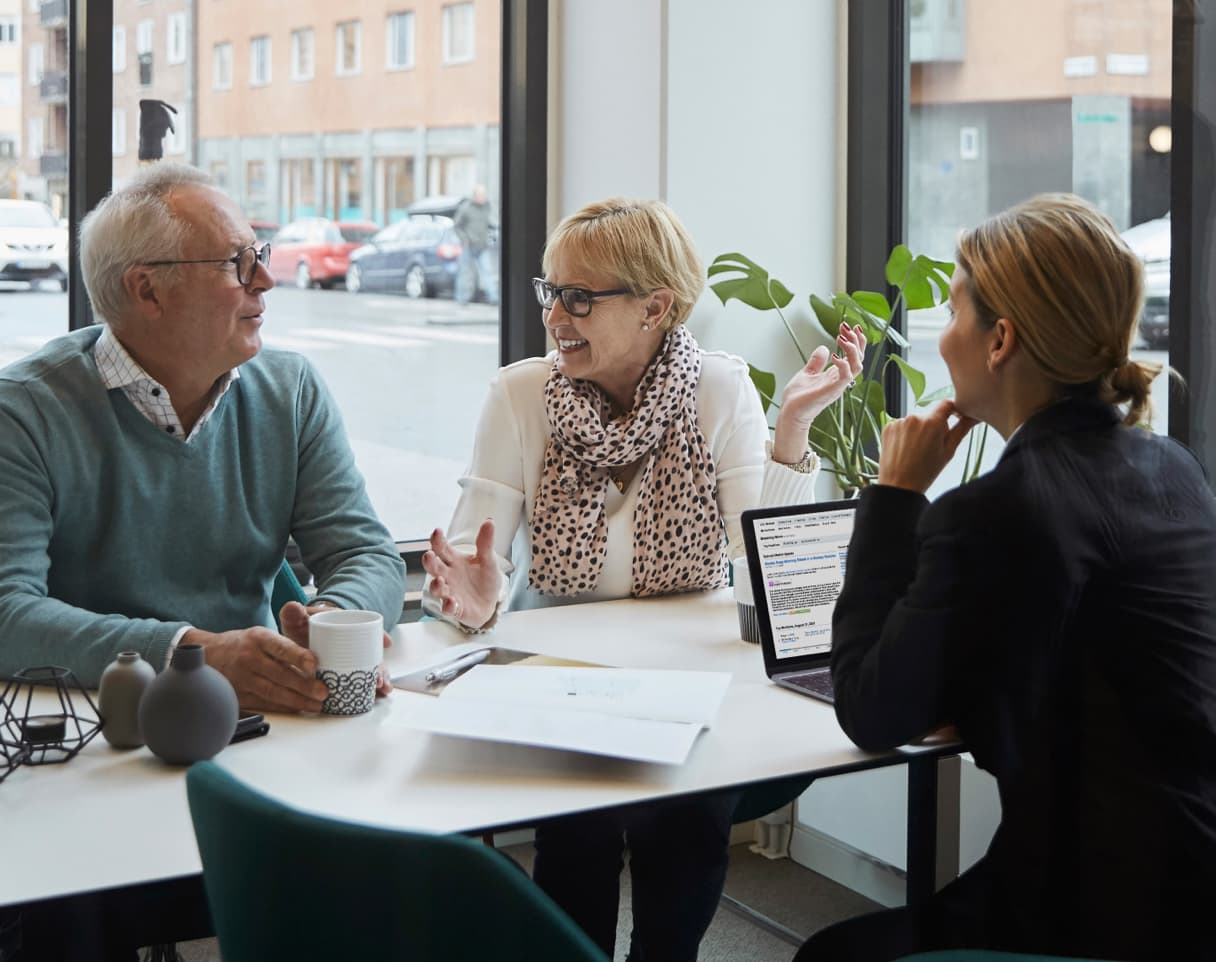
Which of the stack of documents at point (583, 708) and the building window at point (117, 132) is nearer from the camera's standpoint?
the stack of documents at point (583, 708)

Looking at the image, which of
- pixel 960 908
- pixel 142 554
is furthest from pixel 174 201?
pixel 960 908

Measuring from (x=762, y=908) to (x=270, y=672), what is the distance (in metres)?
1.62

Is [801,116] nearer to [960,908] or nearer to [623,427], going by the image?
[623,427]

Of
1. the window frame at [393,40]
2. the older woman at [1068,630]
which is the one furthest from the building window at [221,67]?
the older woman at [1068,630]

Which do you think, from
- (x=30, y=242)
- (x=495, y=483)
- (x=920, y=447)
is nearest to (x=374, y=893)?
(x=920, y=447)

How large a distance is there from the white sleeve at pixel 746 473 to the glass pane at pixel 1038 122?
0.66m

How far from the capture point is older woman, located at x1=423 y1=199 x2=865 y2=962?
2.44 metres

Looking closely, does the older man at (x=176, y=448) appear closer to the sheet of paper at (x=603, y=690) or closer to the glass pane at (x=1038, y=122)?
the sheet of paper at (x=603, y=690)

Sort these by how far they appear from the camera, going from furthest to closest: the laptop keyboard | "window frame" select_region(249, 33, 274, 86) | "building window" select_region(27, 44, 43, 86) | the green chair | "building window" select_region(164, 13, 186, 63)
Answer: "window frame" select_region(249, 33, 274, 86) → "building window" select_region(164, 13, 186, 63) → "building window" select_region(27, 44, 43, 86) → the laptop keyboard → the green chair

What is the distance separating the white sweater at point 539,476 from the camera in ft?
8.07

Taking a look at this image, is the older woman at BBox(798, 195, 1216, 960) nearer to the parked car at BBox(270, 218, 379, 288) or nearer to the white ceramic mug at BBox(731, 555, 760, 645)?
the white ceramic mug at BBox(731, 555, 760, 645)

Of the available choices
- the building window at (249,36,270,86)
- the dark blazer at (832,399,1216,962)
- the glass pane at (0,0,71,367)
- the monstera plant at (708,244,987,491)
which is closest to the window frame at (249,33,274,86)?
the building window at (249,36,270,86)

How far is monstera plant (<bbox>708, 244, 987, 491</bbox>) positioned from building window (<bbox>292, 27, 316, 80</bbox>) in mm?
1052

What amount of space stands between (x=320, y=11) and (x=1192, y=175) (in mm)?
1955
